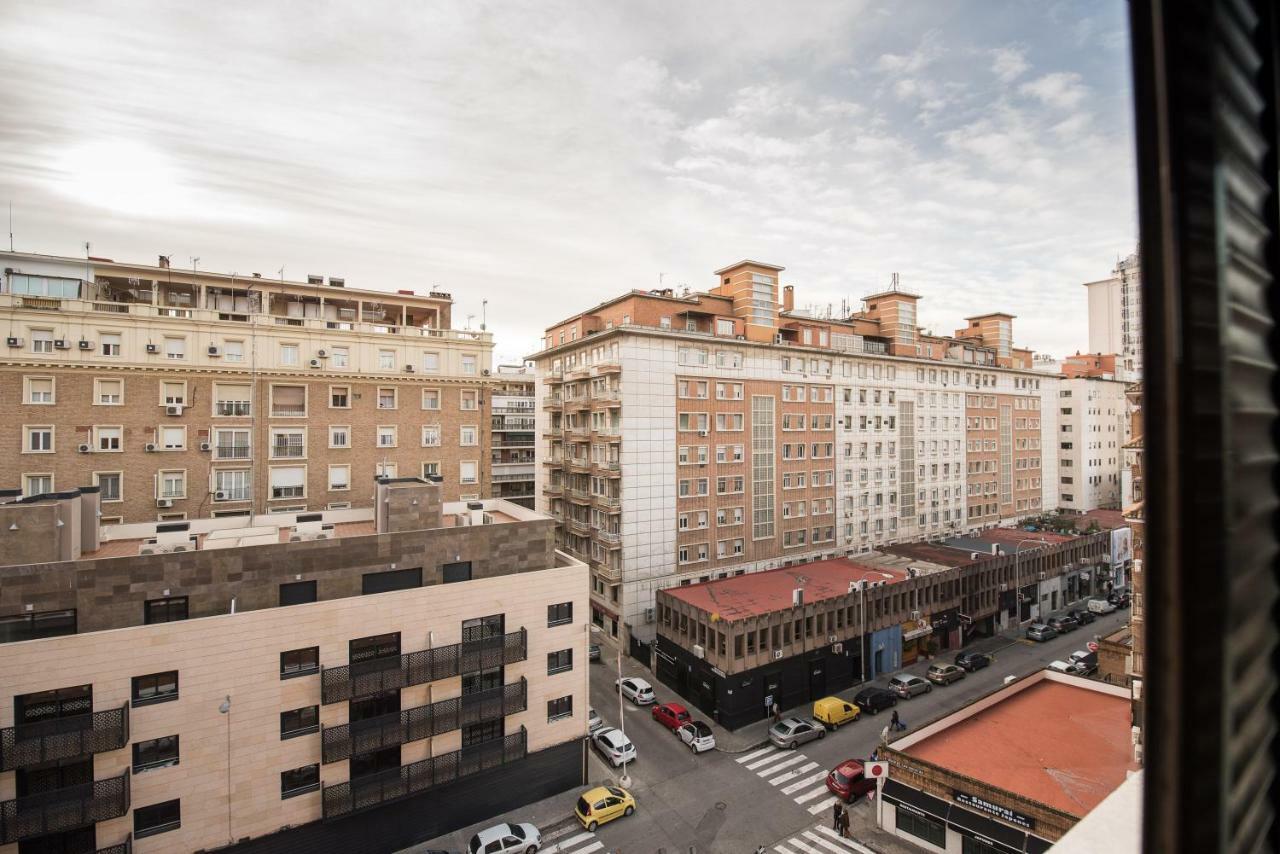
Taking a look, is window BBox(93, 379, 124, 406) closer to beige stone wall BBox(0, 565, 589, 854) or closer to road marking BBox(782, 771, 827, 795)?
beige stone wall BBox(0, 565, 589, 854)

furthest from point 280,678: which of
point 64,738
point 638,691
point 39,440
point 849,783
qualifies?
point 849,783

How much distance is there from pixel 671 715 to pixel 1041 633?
105 ft

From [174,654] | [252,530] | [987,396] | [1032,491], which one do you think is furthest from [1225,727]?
[1032,491]

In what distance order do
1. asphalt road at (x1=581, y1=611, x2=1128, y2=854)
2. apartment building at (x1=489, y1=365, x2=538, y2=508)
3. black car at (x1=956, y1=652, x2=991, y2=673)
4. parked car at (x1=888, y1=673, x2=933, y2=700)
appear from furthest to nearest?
apartment building at (x1=489, y1=365, x2=538, y2=508)
black car at (x1=956, y1=652, x2=991, y2=673)
parked car at (x1=888, y1=673, x2=933, y2=700)
asphalt road at (x1=581, y1=611, x2=1128, y2=854)

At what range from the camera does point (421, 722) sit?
25.2 m

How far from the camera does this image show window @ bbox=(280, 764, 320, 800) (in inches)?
915

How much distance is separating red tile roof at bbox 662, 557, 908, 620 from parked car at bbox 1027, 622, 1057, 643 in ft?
42.3

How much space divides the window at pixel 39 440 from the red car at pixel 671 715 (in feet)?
108

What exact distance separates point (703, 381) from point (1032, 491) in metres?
50.4

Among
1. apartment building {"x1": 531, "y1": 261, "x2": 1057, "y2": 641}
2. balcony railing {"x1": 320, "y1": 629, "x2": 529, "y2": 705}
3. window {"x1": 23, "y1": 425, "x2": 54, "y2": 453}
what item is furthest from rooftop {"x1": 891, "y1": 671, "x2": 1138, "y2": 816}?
window {"x1": 23, "y1": 425, "x2": 54, "y2": 453}

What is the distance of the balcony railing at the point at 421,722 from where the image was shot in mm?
23828

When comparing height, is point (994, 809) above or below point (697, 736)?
above

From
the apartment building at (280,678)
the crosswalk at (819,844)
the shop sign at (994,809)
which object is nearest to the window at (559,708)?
the apartment building at (280,678)

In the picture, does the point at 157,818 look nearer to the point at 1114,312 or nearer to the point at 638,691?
the point at 638,691
